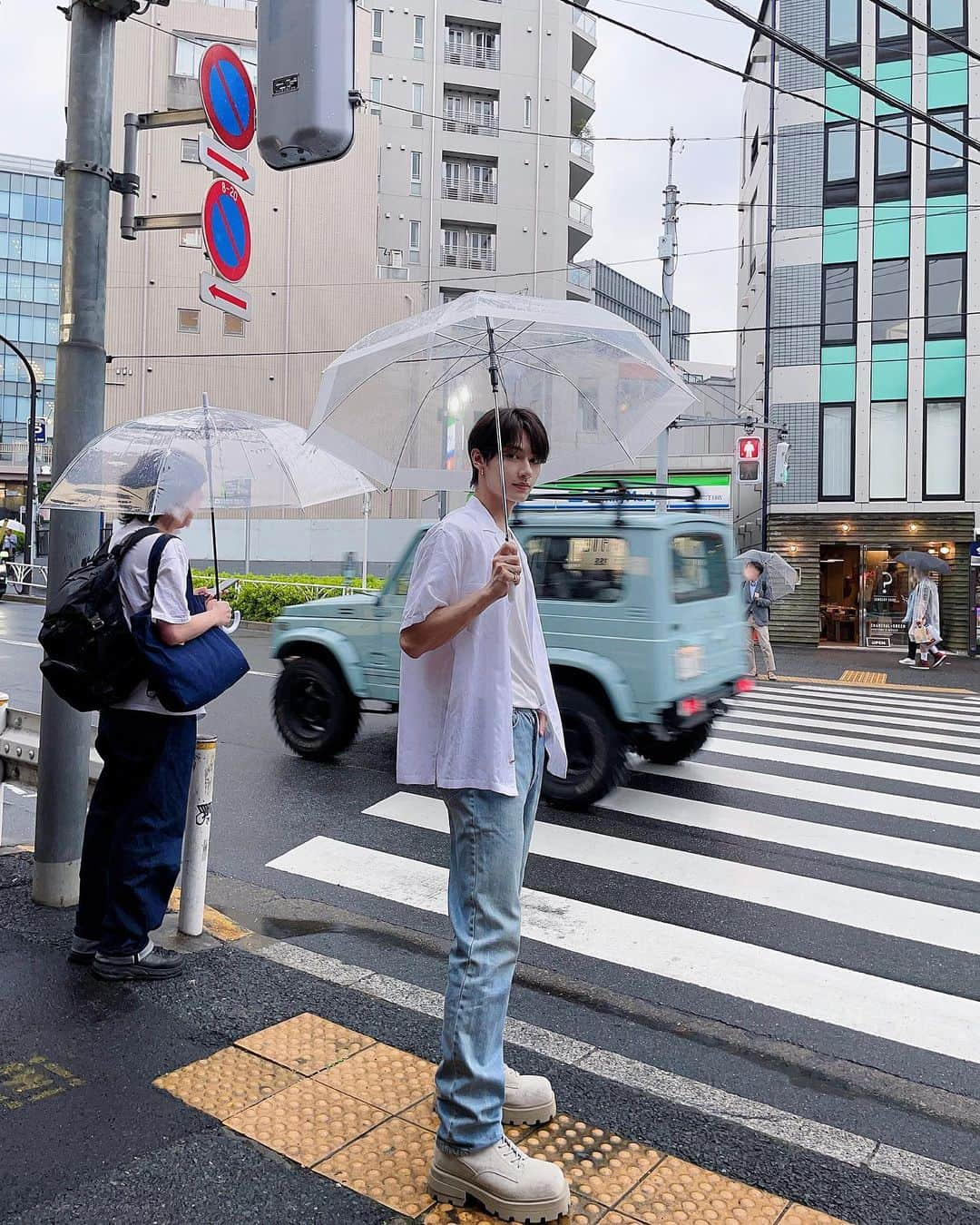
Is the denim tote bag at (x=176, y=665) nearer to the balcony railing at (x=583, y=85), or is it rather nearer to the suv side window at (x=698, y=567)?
the suv side window at (x=698, y=567)

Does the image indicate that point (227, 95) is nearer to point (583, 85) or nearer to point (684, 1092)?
point (684, 1092)

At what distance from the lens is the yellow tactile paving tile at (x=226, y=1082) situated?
303 centimetres

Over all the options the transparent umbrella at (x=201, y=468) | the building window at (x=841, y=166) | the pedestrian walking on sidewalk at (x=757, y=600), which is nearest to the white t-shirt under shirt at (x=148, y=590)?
the transparent umbrella at (x=201, y=468)

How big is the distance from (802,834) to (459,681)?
4845mm

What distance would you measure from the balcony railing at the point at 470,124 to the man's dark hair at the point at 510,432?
44.0 m

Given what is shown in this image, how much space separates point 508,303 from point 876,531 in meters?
22.8

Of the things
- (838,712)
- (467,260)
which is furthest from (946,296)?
(467,260)

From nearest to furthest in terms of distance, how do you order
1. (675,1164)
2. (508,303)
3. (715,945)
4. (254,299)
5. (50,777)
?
(675,1164), (508,303), (50,777), (715,945), (254,299)

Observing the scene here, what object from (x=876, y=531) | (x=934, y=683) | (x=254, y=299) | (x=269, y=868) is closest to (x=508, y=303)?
(x=269, y=868)

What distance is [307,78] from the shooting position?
4961 mm

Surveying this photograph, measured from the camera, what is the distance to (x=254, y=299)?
3659cm

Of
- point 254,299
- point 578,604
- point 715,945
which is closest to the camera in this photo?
point 715,945

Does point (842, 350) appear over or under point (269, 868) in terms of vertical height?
over

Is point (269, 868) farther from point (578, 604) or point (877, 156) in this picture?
point (877, 156)
